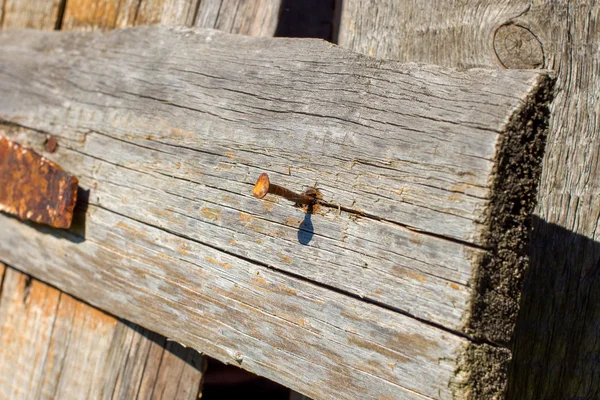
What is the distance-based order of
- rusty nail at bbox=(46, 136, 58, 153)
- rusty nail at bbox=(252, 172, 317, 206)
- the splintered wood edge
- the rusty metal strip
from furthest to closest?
rusty nail at bbox=(46, 136, 58, 153) < the rusty metal strip < rusty nail at bbox=(252, 172, 317, 206) < the splintered wood edge

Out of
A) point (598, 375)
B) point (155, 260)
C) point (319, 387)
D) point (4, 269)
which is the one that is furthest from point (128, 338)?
point (598, 375)

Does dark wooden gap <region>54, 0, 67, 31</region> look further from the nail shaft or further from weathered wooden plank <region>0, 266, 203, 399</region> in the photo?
the nail shaft

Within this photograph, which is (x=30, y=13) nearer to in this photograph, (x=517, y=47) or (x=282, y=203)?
(x=282, y=203)

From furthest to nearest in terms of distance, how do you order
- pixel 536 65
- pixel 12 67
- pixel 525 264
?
pixel 12 67 < pixel 536 65 < pixel 525 264

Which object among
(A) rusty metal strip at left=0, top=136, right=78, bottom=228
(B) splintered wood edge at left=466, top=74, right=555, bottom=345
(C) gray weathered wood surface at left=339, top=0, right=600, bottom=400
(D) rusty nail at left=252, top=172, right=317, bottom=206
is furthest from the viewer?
(A) rusty metal strip at left=0, top=136, right=78, bottom=228

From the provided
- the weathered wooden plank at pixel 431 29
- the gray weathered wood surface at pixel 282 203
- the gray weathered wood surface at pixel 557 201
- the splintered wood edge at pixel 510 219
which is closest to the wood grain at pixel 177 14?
the gray weathered wood surface at pixel 282 203

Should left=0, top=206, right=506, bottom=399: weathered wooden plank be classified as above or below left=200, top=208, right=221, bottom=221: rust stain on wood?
below

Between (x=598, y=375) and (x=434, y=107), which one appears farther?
(x=598, y=375)

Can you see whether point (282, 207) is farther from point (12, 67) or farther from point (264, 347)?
point (12, 67)

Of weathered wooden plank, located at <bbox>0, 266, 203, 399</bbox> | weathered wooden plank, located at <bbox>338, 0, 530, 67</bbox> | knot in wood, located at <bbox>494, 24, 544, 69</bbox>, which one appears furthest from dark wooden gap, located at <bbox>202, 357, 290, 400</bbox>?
knot in wood, located at <bbox>494, 24, 544, 69</bbox>
